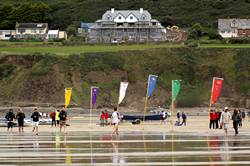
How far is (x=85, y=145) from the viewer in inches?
1385

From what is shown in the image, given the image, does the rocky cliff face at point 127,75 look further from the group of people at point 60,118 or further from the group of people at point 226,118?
the group of people at point 226,118

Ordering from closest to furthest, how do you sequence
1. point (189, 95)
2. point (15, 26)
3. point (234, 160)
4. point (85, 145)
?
point (234, 160)
point (85, 145)
point (189, 95)
point (15, 26)

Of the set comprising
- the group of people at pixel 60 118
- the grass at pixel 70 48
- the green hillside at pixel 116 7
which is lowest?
the group of people at pixel 60 118

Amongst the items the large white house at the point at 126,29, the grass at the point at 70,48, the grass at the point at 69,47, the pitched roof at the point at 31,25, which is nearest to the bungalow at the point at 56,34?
the pitched roof at the point at 31,25

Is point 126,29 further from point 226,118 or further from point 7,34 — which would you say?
point 226,118

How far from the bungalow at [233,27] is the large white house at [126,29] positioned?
14160 millimetres

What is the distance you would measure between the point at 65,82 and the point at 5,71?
9502mm

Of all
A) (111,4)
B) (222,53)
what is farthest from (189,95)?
(111,4)

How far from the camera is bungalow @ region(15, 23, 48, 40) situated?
158m

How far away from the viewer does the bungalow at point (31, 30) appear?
158 m

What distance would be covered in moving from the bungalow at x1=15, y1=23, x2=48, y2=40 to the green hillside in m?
4.62

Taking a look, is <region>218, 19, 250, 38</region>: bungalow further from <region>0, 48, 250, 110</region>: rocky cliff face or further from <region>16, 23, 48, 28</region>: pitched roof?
<region>0, 48, 250, 110</region>: rocky cliff face

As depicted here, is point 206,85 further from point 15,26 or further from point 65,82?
point 15,26

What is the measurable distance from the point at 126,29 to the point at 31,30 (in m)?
23.2
